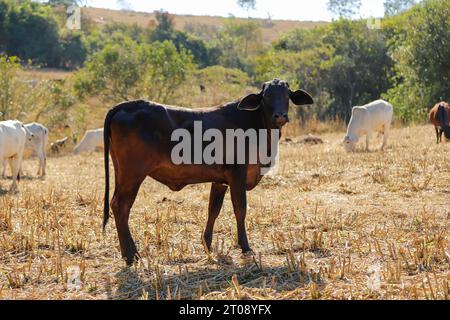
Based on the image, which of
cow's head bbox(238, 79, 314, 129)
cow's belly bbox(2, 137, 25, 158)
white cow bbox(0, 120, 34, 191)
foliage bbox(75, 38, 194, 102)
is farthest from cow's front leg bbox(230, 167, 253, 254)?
foliage bbox(75, 38, 194, 102)

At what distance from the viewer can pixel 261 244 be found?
5824 mm

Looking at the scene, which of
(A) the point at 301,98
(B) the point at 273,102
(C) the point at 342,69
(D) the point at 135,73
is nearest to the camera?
(B) the point at 273,102

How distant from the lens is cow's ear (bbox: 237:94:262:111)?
17.7 ft

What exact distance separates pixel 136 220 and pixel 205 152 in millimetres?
1991

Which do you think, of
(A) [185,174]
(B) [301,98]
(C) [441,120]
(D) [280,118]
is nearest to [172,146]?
(A) [185,174]

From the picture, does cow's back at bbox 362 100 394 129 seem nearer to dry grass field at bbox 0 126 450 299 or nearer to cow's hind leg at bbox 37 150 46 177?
dry grass field at bbox 0 126 450 299

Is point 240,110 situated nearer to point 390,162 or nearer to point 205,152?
point 205,152

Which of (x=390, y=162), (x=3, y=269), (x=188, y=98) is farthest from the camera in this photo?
(x=188, y=98)

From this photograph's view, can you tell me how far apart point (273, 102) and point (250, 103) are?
26cm

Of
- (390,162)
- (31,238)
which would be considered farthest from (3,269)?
(390,162)

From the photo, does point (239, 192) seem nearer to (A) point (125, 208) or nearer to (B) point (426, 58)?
(A) point (125, 208)

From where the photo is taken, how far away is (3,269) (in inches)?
195

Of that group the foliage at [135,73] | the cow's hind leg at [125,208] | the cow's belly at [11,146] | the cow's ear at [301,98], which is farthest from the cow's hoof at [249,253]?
the foliage at [135,73]

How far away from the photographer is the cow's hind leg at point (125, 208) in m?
5.11
